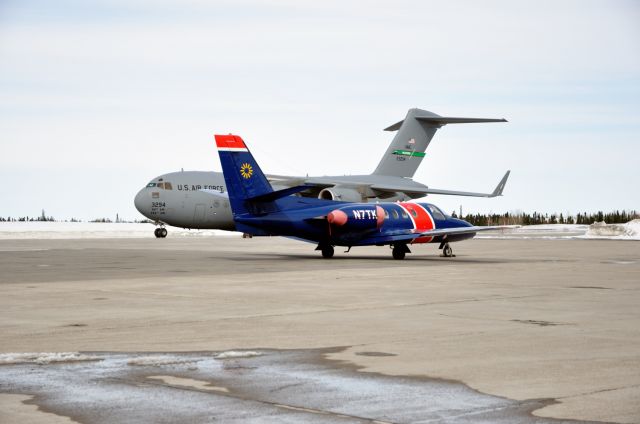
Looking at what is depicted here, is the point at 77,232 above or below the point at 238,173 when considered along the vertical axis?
below

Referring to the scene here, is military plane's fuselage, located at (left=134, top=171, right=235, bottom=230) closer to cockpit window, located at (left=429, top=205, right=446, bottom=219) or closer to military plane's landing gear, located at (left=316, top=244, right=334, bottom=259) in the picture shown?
military plane's landing gear, located at (left=316, top=244, right=334, bottom=259)

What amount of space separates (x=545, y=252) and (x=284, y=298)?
70.3 feet

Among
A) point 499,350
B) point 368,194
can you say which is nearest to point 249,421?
point 499,350

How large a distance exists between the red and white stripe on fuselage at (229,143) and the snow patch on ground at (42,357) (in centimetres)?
2044

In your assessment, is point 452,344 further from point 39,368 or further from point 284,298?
point 284,298

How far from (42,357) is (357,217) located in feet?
71.6

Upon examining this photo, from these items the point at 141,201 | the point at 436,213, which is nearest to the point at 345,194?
the point at 141,201

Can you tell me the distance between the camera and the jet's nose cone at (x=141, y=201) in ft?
169

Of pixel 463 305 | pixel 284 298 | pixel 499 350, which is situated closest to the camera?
pixel 499 350

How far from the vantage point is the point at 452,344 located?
1066cm

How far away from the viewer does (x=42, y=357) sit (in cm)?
967

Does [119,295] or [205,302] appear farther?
[119,295]

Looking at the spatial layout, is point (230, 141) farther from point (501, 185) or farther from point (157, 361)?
point (157, 361)

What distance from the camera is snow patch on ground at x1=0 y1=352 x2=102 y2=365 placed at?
942cm
